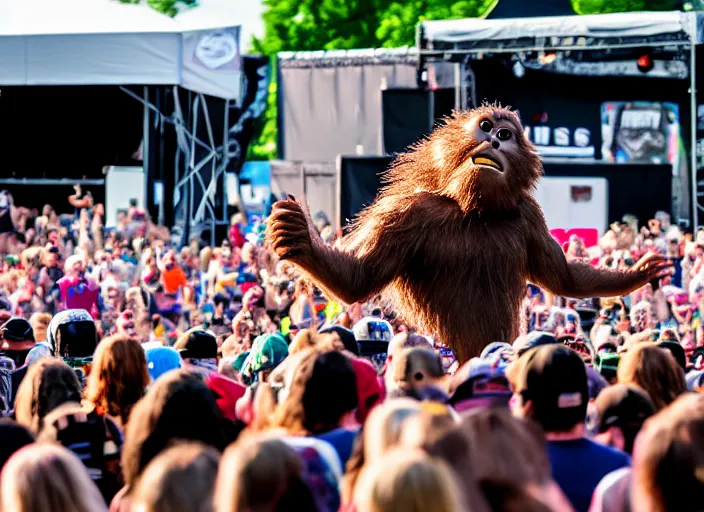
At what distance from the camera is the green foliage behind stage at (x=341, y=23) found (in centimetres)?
3250

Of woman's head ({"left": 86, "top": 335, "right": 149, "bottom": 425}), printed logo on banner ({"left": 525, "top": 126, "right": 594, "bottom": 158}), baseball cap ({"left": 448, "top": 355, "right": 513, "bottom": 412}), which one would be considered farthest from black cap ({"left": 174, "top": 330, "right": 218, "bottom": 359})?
printed logo on banner ({"left": 525, "top": 126, "right": 594, "bottom": 158})

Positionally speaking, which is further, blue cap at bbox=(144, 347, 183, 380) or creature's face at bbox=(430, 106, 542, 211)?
creature's face at bbox=(430, 106, 542, 211)

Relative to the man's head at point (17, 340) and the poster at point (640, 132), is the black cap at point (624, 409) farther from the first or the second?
the poster at point (640, 132)

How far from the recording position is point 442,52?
16.8 meters

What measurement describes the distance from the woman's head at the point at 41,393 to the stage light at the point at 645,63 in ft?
44.8

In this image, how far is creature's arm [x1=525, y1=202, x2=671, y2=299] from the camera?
7410 millimetres

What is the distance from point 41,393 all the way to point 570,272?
12.1 feet

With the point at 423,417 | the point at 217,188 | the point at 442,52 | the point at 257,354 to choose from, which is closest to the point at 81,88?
the point at 217,188

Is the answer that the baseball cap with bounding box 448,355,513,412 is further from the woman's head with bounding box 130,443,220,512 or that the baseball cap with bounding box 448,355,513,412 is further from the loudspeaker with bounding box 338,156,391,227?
the loudspeaker with bounding box 338,156,391,227

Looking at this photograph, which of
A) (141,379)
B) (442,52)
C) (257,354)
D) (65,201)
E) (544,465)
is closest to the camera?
(544,465)

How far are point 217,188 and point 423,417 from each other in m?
17.7

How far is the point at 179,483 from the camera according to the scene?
10.5 ft

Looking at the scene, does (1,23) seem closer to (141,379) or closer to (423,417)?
(141,379)

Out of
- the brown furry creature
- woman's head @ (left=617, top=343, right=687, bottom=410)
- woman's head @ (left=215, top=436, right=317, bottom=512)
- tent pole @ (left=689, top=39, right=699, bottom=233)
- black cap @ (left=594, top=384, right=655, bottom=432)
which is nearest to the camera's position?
woman's head @ (left=215, top=436, right=317, bottom=512)
